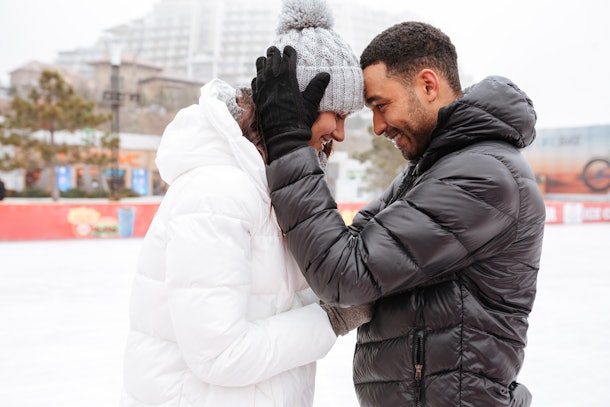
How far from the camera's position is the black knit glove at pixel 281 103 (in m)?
1.14

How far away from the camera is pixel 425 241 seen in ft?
3.72

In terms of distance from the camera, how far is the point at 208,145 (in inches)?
43.8

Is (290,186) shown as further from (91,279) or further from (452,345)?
(91,279)

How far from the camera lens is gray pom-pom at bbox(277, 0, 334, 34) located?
1242mm

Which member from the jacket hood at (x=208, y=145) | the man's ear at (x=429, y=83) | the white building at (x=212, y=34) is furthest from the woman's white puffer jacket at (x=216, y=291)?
the white building at (x=212, y=34)

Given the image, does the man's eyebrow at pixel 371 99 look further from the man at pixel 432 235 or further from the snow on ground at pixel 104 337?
the snow on ground at pixel 104 337

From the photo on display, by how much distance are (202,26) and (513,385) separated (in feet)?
228

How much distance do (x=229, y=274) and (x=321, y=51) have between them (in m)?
0.56

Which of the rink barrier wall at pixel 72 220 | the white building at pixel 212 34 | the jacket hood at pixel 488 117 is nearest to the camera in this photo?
the jacket hood at pixel 488 117

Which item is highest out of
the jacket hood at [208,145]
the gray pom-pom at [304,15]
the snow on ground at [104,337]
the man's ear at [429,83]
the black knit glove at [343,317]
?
the gray pom-pom at [304,15]

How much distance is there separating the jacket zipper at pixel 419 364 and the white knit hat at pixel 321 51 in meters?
0.56

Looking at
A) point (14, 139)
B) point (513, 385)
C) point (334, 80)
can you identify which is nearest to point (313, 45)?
point (334, 80)

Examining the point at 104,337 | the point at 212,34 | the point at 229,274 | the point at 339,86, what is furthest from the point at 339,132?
the point at 212,34

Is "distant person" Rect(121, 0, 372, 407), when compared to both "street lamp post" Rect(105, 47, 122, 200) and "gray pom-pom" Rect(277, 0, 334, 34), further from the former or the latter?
"street lamp post" Rect(105, 47, 122, 200)
